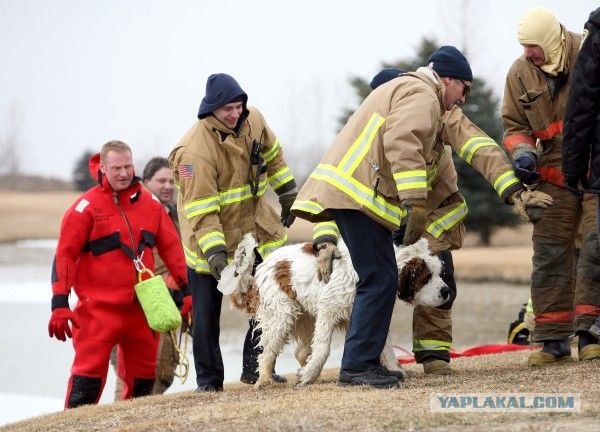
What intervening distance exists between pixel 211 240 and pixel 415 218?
1.72 metres

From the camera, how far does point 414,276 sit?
317 inches

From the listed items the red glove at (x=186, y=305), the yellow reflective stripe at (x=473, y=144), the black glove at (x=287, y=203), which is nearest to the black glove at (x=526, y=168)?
the yellow reflective stripe at (x=473, y=144)

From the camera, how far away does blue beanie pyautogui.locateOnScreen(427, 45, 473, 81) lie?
773 cm

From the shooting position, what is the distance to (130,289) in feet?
30.5

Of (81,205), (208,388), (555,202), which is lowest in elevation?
(208,388)

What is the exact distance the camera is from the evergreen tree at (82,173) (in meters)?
49.1

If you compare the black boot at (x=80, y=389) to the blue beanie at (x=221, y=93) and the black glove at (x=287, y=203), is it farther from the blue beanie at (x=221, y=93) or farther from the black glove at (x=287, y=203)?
the blue beanie at (x=221, y=93)

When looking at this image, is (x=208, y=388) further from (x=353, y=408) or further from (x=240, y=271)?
(x=353, y=408)

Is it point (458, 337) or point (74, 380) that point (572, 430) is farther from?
point (458, 337)

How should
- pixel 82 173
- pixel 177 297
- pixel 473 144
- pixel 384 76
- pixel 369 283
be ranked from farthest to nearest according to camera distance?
1. pixel 82 173
2. pixel 177 297
3. pixel 384 76
4. pixel 473 144
5. pixel 369 283

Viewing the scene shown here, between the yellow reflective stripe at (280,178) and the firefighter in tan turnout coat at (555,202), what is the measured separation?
1743 mm

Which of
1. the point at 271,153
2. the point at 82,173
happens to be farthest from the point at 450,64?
the point at 82,173

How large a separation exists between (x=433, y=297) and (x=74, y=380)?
118 inches

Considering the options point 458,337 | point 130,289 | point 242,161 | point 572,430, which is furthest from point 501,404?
point 458,337
